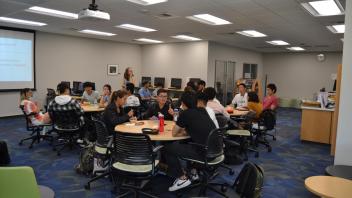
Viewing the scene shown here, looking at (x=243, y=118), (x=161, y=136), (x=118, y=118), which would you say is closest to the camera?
(x=161, y=136)

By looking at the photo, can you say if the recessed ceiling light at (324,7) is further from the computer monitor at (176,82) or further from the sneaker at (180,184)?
the computer monitor at (176,82)

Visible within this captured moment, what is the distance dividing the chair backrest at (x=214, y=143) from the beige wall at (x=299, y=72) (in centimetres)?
1160

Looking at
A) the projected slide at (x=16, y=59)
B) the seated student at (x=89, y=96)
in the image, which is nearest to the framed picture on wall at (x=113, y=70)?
the projected slide at (x=16, y=59)

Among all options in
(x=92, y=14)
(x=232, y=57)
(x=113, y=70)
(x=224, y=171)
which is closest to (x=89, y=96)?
(x=92, y=14)

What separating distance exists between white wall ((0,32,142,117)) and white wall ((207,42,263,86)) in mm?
3497

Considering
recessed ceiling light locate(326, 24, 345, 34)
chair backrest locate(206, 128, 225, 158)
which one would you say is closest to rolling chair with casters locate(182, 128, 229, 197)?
chair backrest locate(206, 128, 225, 158)

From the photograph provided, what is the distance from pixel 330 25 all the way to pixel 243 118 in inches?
131

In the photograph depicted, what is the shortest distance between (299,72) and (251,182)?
12.3 metres

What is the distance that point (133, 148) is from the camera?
9.39ft

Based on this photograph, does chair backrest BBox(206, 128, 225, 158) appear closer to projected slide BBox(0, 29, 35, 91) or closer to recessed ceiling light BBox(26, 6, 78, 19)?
recessed ceiling light BBox(26, 6, 78, 19)

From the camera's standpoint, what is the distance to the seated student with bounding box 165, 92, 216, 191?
314 cm

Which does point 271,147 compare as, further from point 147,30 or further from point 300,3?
point 147,30

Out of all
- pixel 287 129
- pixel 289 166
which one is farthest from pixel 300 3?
pixel 287 129

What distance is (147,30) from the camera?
7.96 meters
